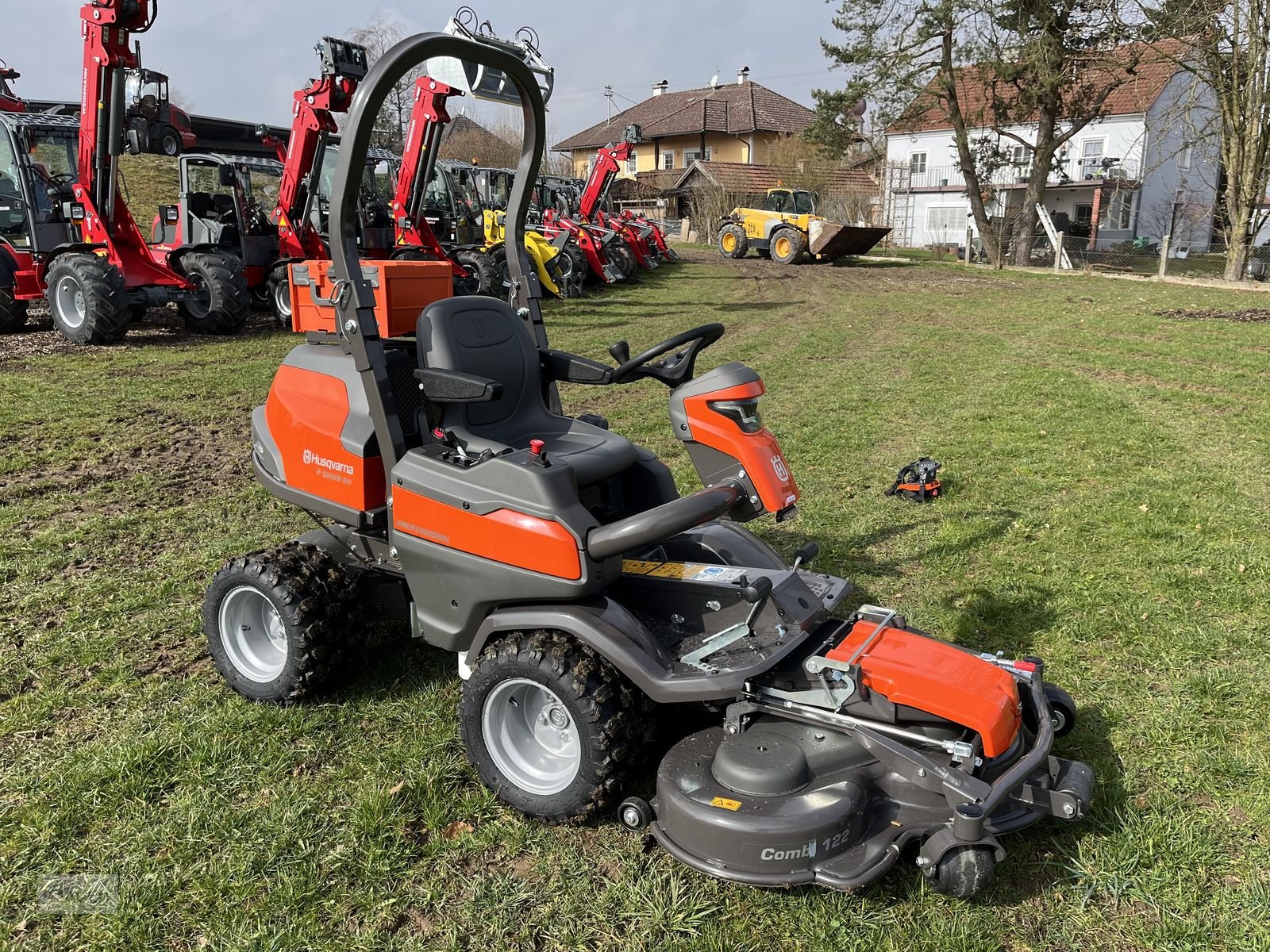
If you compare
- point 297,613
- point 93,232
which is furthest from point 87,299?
point 297,613

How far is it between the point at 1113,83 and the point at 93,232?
78.2ft

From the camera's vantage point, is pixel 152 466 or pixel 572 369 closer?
pixel 572 369

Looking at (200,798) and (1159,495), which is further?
(1159,495)

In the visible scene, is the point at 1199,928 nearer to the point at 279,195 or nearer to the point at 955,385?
the point at 955,385

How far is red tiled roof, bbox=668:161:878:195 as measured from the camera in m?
36.3

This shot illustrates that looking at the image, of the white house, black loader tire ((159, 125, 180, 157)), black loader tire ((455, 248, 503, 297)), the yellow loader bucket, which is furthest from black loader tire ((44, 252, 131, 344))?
the white house

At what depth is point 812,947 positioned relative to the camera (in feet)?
8.13

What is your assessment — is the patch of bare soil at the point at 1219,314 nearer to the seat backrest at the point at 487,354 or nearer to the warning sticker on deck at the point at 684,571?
the seat backrest at the point at 487,354

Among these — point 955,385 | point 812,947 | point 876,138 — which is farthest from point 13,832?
point 876,138

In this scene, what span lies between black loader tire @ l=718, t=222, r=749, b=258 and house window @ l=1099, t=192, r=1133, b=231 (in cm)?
1819

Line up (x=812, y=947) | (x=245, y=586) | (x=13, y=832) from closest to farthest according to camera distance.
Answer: (x=812, y=947) → (x=13, y=832) → (x=245, y=586)

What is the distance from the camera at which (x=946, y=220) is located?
133ft

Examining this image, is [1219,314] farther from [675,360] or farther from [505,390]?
[505,390]

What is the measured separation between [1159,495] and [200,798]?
5.82 metres
